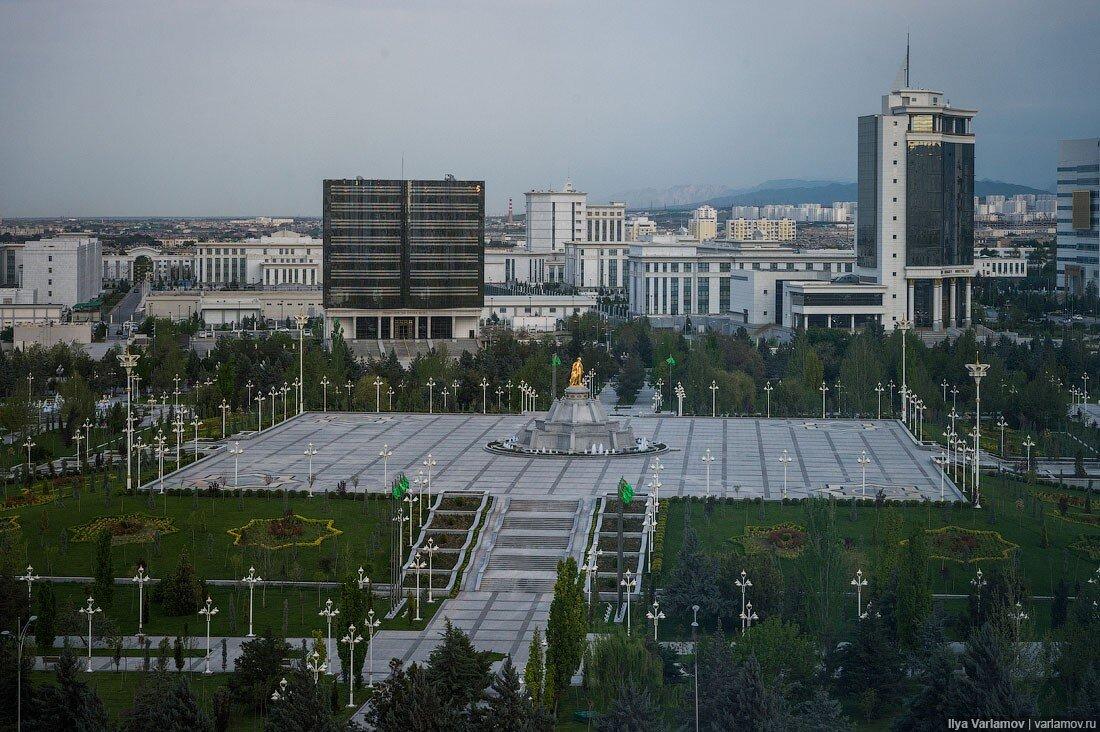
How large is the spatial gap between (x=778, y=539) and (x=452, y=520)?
22.3ft

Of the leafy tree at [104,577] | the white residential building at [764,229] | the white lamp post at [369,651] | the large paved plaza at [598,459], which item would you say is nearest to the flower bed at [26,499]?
the large paved plaza at [598,459]

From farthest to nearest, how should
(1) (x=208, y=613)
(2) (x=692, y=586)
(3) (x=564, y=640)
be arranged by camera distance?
(2) (x=692, y=586) < (1) (x=208, y=613) < (3) (x=564, y=640)

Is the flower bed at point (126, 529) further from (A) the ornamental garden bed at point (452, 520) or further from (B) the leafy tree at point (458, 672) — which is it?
(B) the leafy tree at point (458, 672)

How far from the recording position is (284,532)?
109 feet

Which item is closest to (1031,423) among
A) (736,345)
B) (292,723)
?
(736,345)

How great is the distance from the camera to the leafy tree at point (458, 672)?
21.3 meters

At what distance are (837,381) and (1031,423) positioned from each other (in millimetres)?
7934

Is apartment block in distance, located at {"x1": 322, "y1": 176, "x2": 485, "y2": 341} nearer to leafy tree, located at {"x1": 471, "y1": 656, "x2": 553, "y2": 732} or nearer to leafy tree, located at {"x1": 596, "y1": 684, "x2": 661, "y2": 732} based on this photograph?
leafy tree, located at {"x1": 471, "y1": 656, "x2": 553, "y2": 732}

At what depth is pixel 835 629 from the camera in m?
24.8

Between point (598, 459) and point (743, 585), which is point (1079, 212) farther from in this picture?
point (743, 585)

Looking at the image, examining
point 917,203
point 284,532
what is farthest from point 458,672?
point 917,203

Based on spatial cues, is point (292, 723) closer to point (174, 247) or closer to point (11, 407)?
point (11, 407)

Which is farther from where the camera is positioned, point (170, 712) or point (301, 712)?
point (170, 712)

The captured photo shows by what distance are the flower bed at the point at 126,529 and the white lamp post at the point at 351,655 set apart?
9517 millimetres
